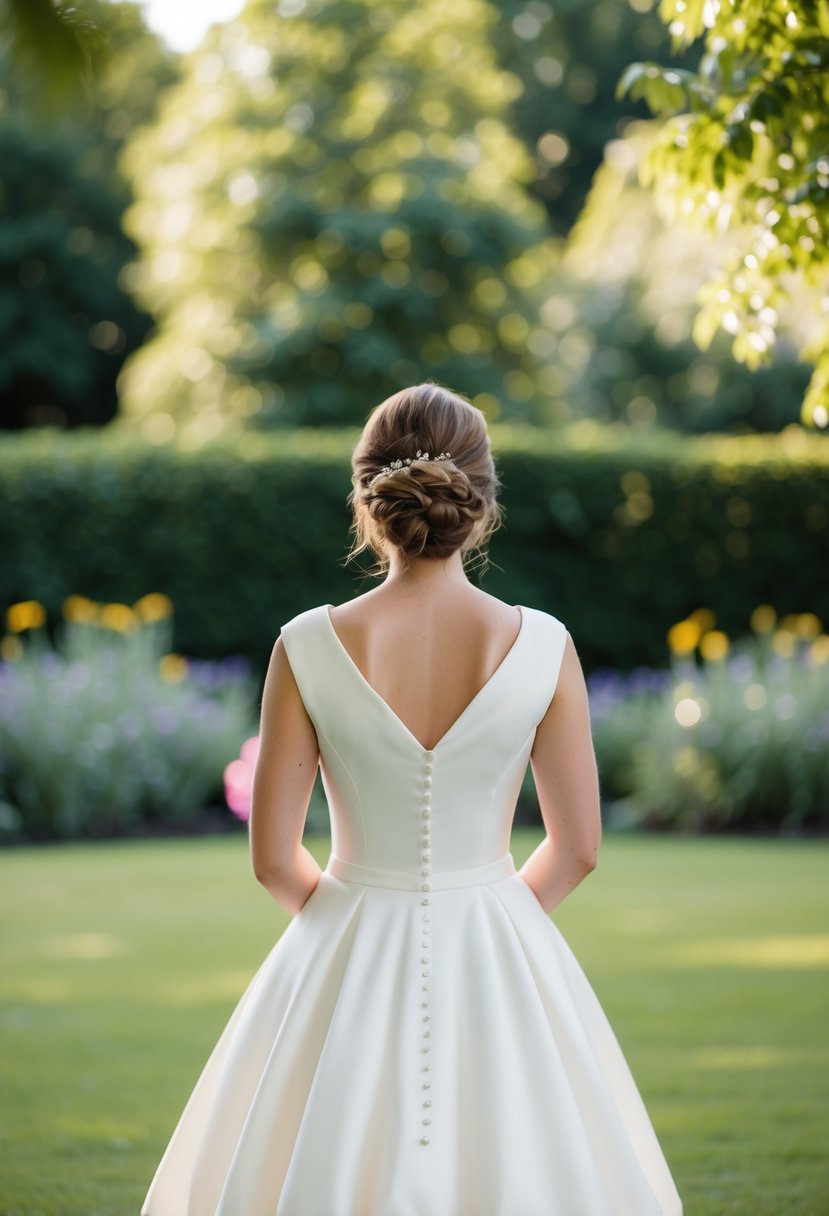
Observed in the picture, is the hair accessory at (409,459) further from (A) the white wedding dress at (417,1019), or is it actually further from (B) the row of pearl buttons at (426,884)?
(B) the row of pearl buttons at (426,884)

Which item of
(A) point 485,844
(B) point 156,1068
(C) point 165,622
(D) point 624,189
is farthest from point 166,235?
(A) point 485,844

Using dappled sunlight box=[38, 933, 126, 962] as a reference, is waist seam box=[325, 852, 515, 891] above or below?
above

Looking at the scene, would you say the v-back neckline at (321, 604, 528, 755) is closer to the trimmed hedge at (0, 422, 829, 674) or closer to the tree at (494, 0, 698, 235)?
the trimmed hedge at (0, 422, 829, 674)

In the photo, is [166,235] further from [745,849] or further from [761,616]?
[745,849]

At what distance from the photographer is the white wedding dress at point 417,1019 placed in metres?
2.69

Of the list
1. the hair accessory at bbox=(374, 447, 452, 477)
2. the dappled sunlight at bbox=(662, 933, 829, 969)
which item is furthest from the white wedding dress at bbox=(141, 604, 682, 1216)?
the dappled sunlight at bbox=(662, 933, 829, 969)

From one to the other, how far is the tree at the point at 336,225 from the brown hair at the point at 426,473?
726 inches

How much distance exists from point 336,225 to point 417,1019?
1990 centimetres

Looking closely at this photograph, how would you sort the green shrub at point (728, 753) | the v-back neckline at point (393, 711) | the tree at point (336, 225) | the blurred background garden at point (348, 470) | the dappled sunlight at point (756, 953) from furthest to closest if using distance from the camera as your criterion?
the tree at point (336, 225) < the green shrub at point (728, 753) < the dappled sunlight at point (756, 953) < the blurred background garden at point (348, 470) < the v-back neckline at point (393, 711)

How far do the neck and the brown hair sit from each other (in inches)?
0.7

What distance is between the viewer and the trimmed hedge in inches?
470

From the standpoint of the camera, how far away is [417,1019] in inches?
109

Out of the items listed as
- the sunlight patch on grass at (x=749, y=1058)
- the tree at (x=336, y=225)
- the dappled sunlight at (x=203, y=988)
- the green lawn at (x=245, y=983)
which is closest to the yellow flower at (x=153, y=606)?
the green lawn at (x=245, y=983)

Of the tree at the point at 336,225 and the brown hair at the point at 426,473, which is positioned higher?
the tree at the point at 336,225
